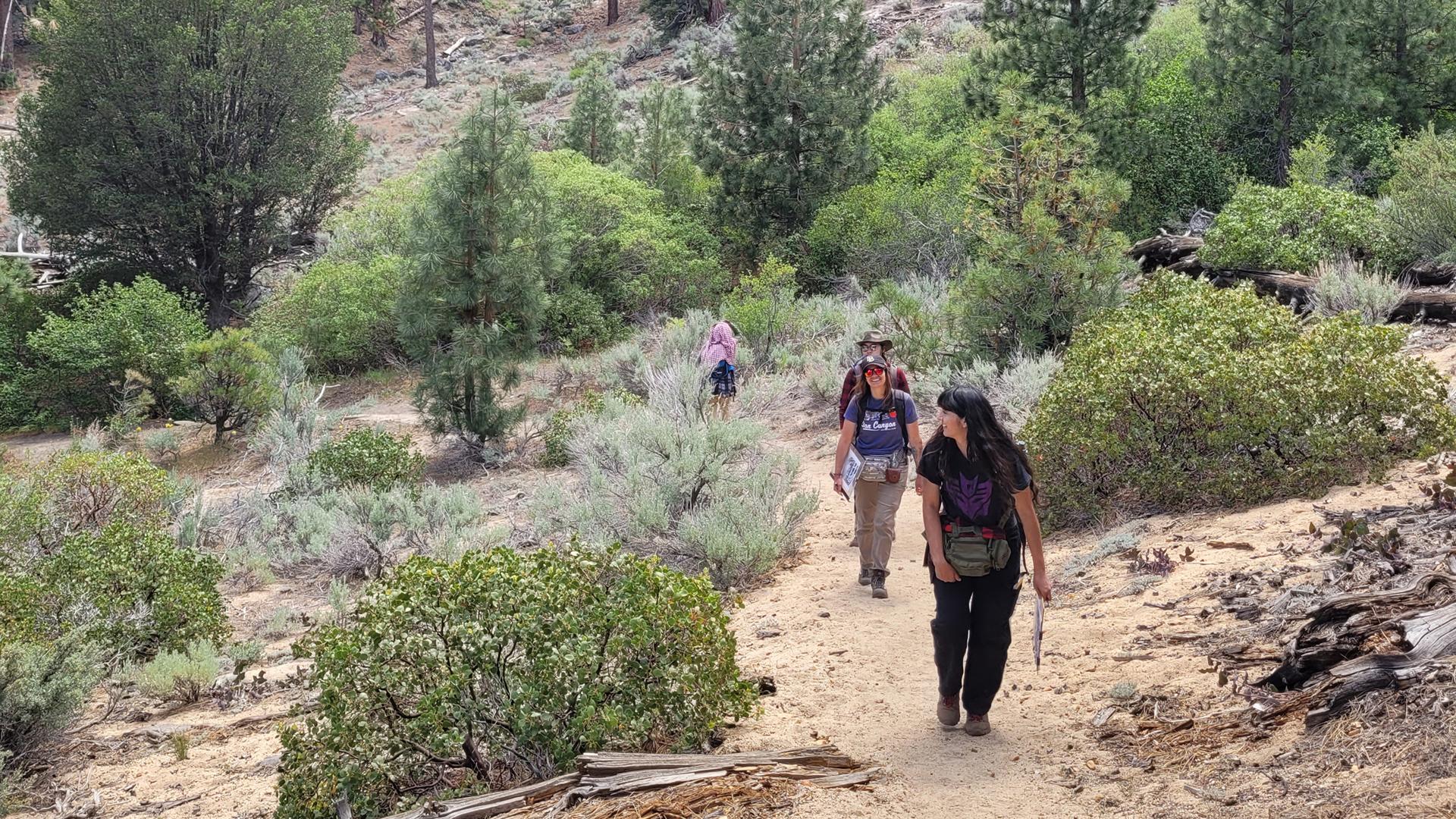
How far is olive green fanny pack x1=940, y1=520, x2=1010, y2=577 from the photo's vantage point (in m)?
4.39

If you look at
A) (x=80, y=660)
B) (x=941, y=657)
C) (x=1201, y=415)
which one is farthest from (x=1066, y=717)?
(x=80, y=660)

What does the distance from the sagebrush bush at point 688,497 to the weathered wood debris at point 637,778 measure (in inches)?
138

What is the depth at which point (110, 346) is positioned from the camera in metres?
19.5

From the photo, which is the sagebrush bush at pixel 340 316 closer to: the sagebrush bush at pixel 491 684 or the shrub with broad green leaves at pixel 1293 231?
the shrub with broad green leaves at pixel 1293 231

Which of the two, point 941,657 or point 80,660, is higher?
point 941,657

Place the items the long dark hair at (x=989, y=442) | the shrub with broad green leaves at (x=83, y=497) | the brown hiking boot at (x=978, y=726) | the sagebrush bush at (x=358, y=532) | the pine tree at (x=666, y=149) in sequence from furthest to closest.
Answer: the pine tree at (x=666, y=149)
the sagebrush bush at (x=358, y=532)
the shrub with broad green leaves at (x=83, y=497)
the brown hiking boot at (x=978, y=726)
the long dark hair at (x=989, y=442)

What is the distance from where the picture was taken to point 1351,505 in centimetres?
657

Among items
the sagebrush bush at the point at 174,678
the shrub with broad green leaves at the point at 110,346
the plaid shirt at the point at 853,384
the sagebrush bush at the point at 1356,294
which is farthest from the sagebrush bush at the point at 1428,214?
the shrub with broad green leaves at the point at 110,346

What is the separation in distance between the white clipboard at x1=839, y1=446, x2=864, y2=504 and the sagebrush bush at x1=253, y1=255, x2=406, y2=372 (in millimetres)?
15587

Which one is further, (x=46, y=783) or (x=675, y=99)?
(x=675, y=99)

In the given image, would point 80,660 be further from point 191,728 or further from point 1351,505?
point 1351,505

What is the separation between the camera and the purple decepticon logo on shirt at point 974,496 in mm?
4406

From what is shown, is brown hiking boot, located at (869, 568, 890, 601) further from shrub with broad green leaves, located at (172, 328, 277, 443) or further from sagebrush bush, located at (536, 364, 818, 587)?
shrub with broad green leaves, located at (172, 328, 277, 443)

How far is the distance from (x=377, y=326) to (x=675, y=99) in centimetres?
903
